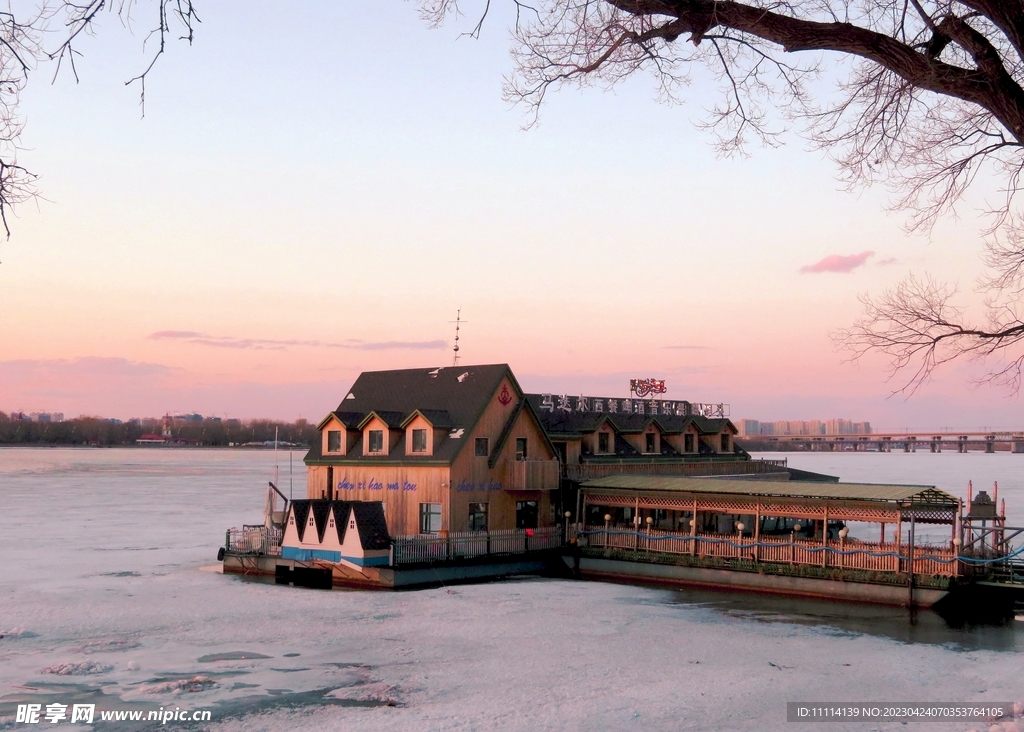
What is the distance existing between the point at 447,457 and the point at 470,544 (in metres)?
3.64

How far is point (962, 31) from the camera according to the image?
28.6 ft

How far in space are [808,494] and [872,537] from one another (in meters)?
24.7

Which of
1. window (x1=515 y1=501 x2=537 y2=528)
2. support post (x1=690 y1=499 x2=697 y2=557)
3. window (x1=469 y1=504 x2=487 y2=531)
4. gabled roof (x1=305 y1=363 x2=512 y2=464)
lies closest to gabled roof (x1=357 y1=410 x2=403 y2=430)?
gabled roof (x1=305 y1=363 x2=512 y2=464)

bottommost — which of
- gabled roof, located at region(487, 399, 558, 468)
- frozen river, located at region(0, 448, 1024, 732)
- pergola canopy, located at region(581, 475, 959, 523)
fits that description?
frozen river, located at region(0, 448, 1024, 732)

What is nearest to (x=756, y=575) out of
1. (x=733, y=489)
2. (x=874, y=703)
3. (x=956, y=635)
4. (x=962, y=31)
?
(x=733, y=489)

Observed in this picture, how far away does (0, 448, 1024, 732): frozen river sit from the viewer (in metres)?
19.2

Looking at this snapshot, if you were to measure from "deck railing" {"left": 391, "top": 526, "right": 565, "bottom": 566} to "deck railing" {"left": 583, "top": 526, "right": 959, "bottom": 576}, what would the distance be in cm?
204

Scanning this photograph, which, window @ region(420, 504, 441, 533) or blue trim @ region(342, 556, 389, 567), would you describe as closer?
blue trim @ region(342, 556, 389, 567)

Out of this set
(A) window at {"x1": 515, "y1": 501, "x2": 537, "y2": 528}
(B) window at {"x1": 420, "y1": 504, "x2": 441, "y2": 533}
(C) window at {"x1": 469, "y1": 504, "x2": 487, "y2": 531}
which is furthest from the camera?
(A) window at {"x1": 515, "y1": 501, "x2": 537, "y2": 528}

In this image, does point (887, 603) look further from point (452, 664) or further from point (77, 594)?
point (77, 594)

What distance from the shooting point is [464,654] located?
24375mm

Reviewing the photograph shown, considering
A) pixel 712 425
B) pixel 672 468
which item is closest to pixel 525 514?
pixel 672 468

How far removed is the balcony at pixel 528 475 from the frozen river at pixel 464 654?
5.48 meters

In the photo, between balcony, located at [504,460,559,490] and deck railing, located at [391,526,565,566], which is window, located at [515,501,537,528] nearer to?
deck railing, located at [391,526,565,566]
